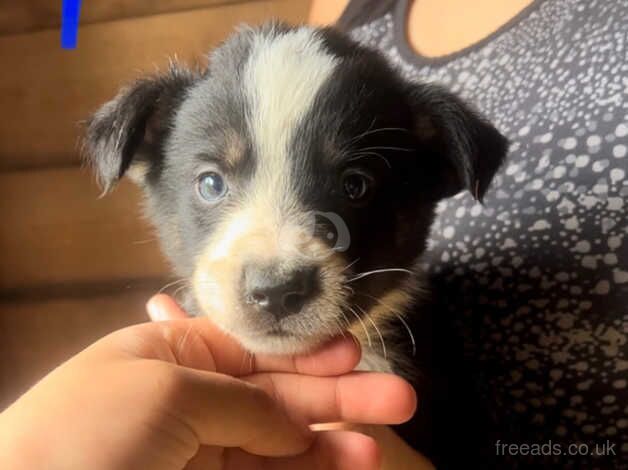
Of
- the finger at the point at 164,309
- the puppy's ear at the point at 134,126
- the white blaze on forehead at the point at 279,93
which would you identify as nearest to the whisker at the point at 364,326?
the white blaze on forehead at the point at 279,93

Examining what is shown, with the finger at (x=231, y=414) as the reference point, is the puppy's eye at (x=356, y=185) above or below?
above

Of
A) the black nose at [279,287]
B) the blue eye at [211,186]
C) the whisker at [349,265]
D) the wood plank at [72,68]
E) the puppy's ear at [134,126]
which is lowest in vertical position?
the black nose at [279,287]

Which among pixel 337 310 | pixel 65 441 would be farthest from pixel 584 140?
pixel 65 441

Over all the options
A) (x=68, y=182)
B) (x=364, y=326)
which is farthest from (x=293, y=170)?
(x=68, y=182)

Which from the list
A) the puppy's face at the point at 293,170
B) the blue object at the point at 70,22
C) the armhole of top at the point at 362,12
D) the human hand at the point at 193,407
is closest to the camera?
the human hand at the point at 193,407

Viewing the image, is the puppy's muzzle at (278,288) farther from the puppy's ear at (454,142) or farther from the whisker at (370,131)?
the puppy's ear at (454,142)

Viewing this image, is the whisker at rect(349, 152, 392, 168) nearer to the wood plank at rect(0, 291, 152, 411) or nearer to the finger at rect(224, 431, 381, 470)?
the finger at rect(224, 431, 381, 470)

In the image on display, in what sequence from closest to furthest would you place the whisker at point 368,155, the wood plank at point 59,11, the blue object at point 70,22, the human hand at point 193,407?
1. the human hand at point 193,407
2. the whisker at point 368,155
3. the blue object at point 70,22
4. the wood plank at point 59,11
